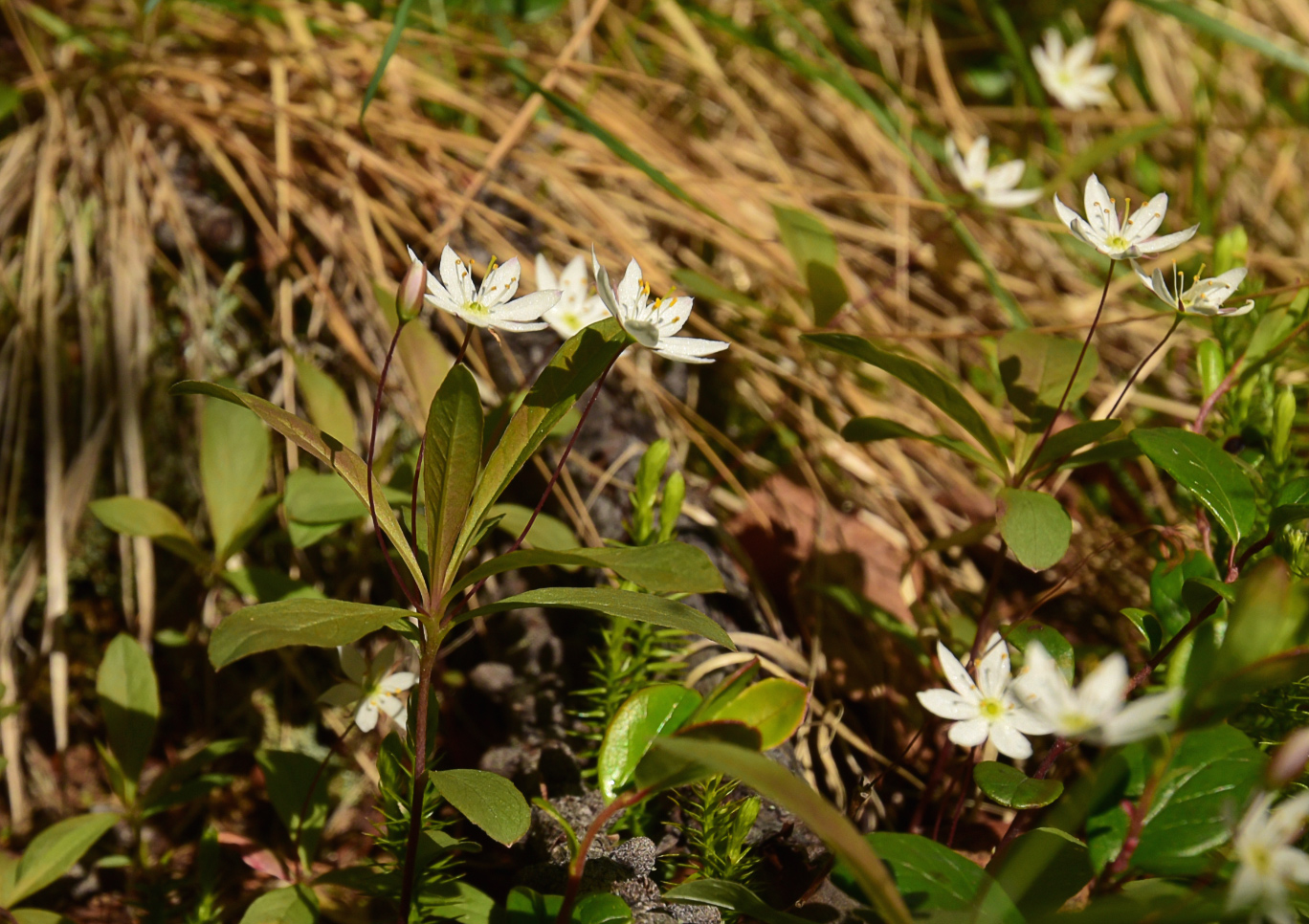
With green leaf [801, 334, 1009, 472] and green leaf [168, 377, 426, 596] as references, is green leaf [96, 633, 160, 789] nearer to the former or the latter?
green leaf [168, 377, 426, 596]

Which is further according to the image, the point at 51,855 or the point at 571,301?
the point at 571,301

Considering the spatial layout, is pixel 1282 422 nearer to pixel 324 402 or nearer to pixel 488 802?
pixel 488 802

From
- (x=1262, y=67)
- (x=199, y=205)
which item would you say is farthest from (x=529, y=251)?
(x=1262, y=67)

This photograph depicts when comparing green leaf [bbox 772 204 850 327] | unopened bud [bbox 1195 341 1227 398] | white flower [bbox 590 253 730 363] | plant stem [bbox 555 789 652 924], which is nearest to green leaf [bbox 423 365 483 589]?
white flower [bbox 590 253 730 363]

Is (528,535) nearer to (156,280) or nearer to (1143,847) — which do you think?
(1143,847)

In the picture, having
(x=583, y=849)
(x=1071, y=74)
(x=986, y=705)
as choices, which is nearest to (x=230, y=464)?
(x=583, y=849)

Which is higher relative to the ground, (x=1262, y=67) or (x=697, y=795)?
(x=1262, y=67)
